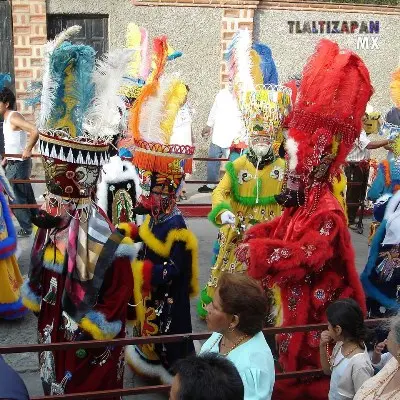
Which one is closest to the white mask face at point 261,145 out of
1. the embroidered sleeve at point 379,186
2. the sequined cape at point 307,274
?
the sequined cape at point 307,274

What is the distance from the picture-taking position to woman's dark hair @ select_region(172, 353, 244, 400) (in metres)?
1.80

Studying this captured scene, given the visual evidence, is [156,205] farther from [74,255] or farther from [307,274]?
[307,274]

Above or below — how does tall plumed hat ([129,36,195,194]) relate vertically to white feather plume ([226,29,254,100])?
below

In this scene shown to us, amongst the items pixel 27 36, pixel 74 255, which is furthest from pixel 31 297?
pixel 27 36

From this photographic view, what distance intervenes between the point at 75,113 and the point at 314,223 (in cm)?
170

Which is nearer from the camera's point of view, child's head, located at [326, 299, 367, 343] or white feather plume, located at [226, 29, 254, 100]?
child's head, located at [326, 299, 367, 343]

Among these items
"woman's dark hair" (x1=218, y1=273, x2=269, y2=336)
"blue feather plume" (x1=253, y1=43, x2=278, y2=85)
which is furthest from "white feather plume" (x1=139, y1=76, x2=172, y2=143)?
"blue feather plume" (x1=253, y1=43, x2=278, y2=85)

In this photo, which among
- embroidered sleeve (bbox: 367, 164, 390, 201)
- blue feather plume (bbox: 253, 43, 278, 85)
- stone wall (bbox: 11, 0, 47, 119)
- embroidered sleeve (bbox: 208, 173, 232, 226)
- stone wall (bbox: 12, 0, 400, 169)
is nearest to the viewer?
embroidered sleeve (bbox: 208, 173, 232, 226)

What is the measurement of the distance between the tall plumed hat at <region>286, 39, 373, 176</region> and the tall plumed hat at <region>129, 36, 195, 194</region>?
778 millimetres

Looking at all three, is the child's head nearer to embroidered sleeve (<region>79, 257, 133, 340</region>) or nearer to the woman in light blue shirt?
the woman in light blue shirt

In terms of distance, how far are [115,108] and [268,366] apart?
1980mm

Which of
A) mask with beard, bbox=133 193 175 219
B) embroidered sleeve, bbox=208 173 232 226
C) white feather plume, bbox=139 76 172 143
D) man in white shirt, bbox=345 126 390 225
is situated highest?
white feather plume, bbox=139 76 172 143

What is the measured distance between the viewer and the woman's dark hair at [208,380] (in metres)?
1.80

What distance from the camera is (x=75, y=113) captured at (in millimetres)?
3656
